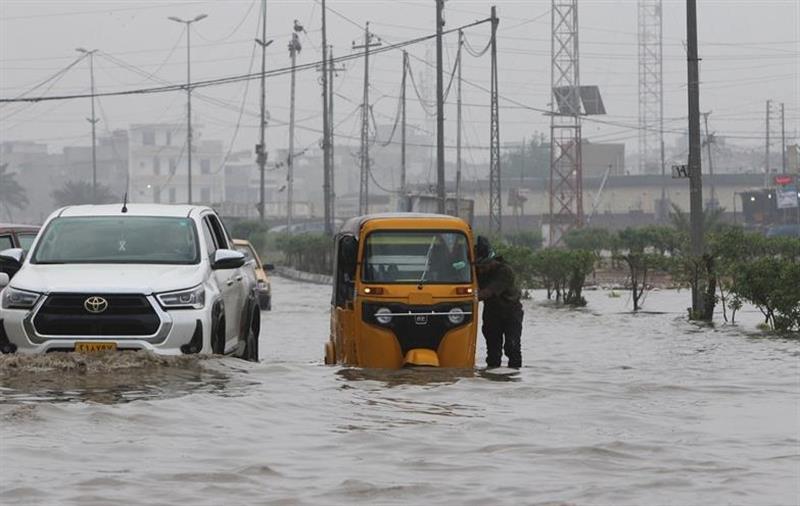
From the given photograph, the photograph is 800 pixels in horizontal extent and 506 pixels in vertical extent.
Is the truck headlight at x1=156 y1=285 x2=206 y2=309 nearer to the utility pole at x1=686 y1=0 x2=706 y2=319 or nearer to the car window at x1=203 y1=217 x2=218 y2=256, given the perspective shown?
the car window at x1=203 y1=217 x2=218 y2=256

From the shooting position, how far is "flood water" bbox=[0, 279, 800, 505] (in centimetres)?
930

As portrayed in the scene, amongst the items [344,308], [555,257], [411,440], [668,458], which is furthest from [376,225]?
[555,257]

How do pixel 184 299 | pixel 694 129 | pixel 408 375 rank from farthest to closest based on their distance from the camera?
pixel 694 129 → pixel 408 375 → pixel 184 299

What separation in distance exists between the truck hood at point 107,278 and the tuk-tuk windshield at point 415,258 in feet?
6.92

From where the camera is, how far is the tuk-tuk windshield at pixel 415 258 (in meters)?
16.2

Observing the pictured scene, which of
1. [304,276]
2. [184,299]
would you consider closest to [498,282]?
[184,299]

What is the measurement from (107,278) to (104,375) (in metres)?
0.85

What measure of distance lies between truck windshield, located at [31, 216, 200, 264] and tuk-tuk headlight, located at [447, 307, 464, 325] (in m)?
2.68

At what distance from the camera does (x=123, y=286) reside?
45.5 feet

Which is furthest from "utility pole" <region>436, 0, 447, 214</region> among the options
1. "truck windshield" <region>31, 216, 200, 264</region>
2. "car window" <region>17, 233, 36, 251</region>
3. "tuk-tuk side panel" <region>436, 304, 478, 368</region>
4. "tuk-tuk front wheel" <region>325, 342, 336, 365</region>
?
"truck windshield" <region>31, 216, 200, 264</region>

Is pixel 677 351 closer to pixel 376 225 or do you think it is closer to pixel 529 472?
pixel 376 225

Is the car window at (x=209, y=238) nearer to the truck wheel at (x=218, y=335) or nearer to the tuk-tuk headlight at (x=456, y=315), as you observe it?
the truck wheel at (x=218, y=335)

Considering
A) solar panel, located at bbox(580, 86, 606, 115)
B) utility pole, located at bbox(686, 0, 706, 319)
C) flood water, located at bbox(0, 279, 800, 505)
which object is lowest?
flood water, located at bbox(0, 279, 800, 505)

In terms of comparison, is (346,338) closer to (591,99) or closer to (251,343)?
(251,343)
